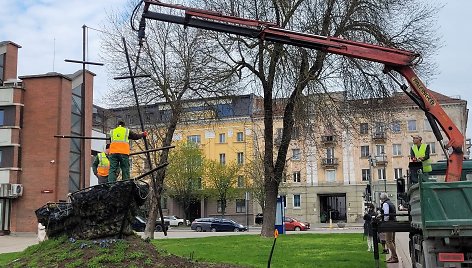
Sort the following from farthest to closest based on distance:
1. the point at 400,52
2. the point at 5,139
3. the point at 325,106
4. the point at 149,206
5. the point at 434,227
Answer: the point at 5,139
the point at 149,206
the point at 325,106
the point at 400,52
the point at 434,227

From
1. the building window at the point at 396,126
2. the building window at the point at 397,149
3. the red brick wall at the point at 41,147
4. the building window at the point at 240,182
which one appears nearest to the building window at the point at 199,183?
the building window at the point at 240,182

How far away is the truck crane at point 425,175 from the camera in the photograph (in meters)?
8.93

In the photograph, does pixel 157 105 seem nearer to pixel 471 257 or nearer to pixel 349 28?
pixel 349 28

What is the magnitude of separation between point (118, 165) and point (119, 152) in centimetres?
32

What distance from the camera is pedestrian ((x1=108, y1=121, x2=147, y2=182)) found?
460 inches

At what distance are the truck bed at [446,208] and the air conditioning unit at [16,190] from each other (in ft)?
107

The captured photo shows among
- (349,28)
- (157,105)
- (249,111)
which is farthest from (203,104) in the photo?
(349,28)

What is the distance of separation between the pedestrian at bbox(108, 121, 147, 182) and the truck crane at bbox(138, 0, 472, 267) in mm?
2897

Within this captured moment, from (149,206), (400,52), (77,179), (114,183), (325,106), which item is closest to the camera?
(114,183)

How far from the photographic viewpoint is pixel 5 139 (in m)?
37.0

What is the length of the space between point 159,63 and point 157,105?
2.14 m

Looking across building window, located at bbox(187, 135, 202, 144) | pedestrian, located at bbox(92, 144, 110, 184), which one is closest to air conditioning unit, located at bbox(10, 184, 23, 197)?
pedestrian, located at bbox(92, 144, 110, 184)

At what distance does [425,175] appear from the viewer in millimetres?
9914

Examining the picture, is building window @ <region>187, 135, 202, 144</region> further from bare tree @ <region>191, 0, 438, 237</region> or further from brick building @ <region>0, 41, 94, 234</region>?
bare tree @ <region>191, 0, 438, 237</region>
